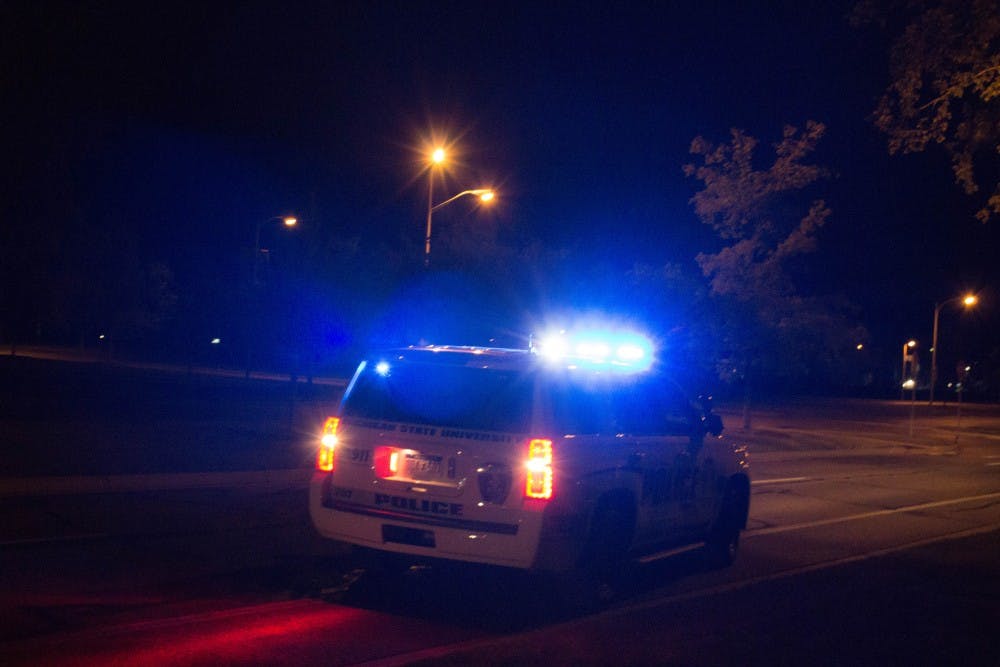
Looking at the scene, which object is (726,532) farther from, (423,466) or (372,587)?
(423,466)

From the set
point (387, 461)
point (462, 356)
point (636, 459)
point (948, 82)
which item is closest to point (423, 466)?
point (387, 461)

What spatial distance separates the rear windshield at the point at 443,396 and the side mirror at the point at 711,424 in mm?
2941

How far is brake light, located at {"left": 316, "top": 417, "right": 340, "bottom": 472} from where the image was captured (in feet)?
26.5

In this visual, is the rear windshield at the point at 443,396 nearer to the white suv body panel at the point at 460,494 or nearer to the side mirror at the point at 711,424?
the white suv body panel at the point at 460,494

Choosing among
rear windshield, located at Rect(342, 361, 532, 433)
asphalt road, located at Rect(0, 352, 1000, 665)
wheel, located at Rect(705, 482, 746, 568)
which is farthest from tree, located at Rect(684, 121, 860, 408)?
rear windshield, located at Rect(342, 361, 532, 433)

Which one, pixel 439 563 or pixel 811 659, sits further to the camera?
pixel 439 563

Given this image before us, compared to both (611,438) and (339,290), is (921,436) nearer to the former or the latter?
(339,290)

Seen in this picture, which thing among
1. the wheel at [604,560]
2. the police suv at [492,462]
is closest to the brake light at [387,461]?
the police suv at [492,462]

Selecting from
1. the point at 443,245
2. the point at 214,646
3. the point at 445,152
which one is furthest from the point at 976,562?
the point at 443,245

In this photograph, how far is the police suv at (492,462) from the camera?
24.5 feet

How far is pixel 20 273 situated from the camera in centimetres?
5122

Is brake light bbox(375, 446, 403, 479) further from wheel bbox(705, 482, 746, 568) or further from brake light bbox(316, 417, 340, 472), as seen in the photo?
wheel bbox(705, 482, 746, 568)

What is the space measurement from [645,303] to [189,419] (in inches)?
481

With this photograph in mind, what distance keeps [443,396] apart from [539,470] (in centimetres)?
98
